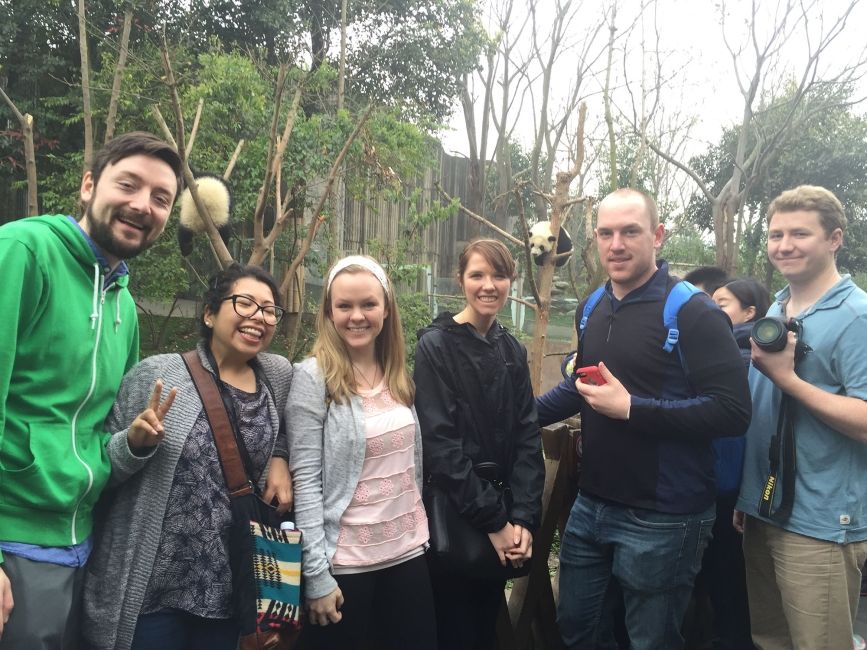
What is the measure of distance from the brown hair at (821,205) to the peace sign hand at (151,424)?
2.07 metres

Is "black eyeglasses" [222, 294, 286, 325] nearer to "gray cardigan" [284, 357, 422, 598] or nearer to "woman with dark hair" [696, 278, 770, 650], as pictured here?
"gray cardigan" [284, 357, 422, 598]

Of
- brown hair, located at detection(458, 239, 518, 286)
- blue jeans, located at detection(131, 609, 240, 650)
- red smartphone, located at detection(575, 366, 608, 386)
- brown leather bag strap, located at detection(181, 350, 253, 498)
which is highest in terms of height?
brown hair, located at detection(458, 239, 518, 286)

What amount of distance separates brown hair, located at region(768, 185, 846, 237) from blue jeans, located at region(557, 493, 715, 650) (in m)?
1.04

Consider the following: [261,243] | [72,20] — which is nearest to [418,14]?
[72,20]

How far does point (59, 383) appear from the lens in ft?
5.10

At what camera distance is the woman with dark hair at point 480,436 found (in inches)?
77.0

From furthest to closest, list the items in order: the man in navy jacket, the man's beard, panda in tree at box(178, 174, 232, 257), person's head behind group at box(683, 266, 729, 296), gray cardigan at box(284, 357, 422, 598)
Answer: panda in tree at box(178, 174, 232, 257) → person's head behind group at box(683, 266, 729, 296) → the man in navy jacket → gray cardigan at box(284, 357, 422, 598) → the man's beard

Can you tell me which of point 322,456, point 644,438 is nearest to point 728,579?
point 644,438

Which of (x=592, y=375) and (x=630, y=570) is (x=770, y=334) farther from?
(x=630, y=570)

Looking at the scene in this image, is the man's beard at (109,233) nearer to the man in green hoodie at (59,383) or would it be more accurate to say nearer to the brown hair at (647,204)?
the man in green hoodie at (59,383)

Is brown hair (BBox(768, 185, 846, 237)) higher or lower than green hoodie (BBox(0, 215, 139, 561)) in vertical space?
higher

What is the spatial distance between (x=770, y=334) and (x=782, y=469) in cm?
45

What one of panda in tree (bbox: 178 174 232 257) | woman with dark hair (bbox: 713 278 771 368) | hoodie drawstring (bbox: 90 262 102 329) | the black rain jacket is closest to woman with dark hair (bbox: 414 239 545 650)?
the black rain jacket

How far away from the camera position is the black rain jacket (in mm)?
1941
